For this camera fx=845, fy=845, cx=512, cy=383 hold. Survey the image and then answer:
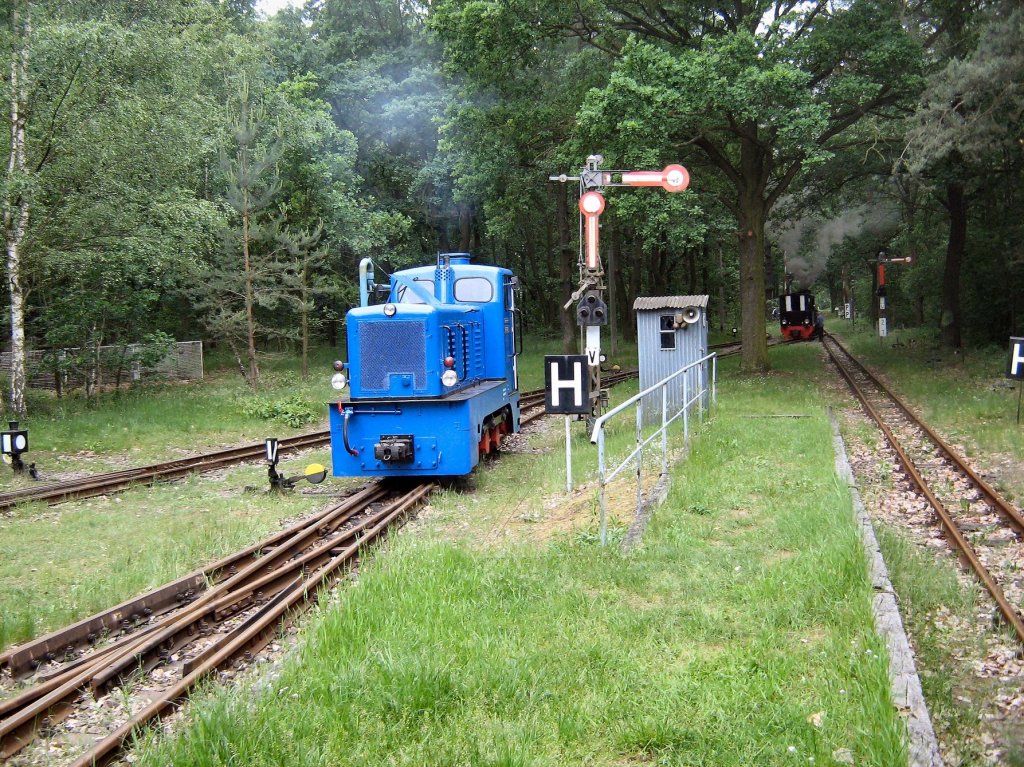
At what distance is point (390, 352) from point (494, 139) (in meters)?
13.9

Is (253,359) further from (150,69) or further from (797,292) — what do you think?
(797,292)

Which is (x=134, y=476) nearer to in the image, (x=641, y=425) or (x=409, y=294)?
(x=409, y=294)

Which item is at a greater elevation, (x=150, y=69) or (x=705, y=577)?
(x=150, y=69)

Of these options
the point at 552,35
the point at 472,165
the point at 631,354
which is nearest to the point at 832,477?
the point at 552,35

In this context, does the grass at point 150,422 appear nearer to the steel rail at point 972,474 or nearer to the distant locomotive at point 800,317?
the steel rail at point 972,474

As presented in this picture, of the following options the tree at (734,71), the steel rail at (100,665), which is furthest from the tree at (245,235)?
the steel rail at (100,665)

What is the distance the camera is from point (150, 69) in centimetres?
1845

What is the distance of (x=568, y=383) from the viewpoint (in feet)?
30.5

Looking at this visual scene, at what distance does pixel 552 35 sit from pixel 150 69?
9.56 meters

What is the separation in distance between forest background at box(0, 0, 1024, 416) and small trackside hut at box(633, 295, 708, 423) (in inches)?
190

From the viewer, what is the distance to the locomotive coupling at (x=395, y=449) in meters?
10.8

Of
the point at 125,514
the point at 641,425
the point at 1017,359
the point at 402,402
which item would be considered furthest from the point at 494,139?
the point at 125,514

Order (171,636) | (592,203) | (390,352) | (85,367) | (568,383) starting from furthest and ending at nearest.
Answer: (85,367)
(592,203)
(390,352)
(568,383)
(171,636)

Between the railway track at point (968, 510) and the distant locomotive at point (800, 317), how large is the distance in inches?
1193
